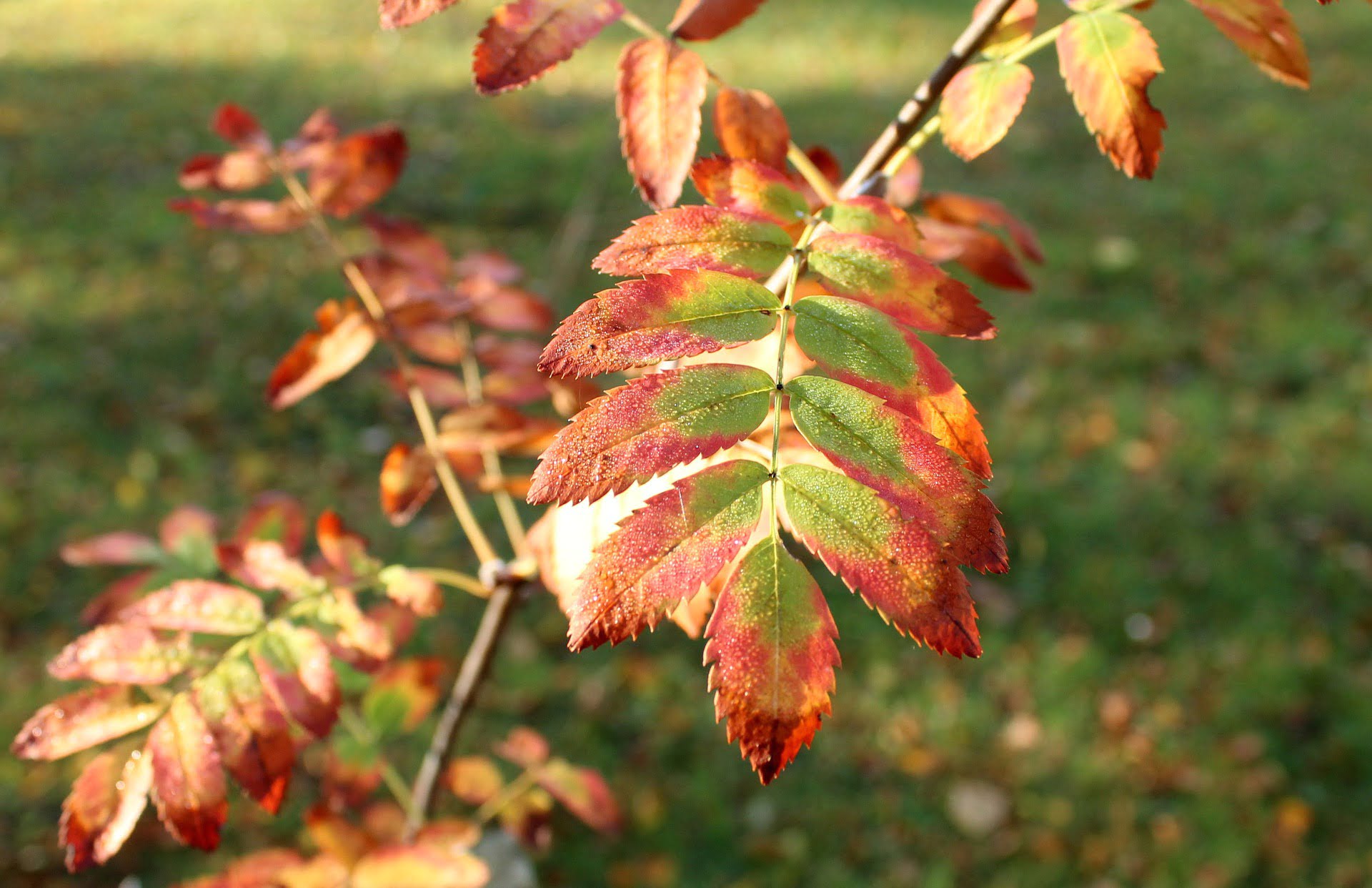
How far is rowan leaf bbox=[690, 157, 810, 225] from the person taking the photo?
78 centimetres

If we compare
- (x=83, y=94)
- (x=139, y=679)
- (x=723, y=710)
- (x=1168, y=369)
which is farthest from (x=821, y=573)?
(x=83, y=94)

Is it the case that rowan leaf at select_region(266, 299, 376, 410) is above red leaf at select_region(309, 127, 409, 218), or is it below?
below

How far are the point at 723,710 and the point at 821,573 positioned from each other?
258 cm

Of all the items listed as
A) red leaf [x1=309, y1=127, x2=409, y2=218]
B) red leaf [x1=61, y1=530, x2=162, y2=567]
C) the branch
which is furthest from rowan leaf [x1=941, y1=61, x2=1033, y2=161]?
red leaf [x1=61, y1=530, x2=162, y2=567]

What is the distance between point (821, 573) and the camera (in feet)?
10.2

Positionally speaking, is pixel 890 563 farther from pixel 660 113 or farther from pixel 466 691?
pixel 466 691

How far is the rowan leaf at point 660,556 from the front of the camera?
1.88 ft

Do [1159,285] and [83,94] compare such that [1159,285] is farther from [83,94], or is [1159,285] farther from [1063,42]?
[83,94]

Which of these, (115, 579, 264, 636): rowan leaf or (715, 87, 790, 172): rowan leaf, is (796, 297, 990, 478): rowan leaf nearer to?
(715, 87, 790, 172): rowan leaf

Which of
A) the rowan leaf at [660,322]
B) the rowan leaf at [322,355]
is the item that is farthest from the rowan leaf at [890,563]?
the rowan leaf at [322,355]

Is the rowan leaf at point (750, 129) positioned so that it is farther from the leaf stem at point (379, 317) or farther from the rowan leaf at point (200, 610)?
the rowan leaf at point (200, 610)

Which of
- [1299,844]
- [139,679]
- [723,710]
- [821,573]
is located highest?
[723,710]

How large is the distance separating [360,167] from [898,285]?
0.74 meters

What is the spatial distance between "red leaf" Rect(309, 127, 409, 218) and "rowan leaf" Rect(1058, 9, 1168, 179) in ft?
2.42
